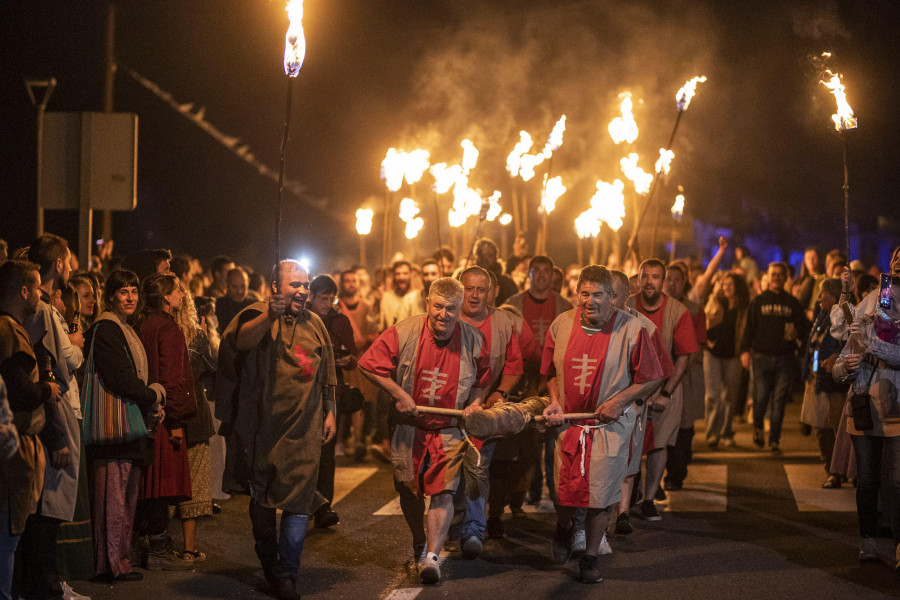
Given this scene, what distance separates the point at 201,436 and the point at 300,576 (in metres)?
1.29

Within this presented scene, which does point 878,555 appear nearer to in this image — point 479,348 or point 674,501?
point 674,501

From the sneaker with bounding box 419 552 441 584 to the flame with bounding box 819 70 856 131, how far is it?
4.66 m

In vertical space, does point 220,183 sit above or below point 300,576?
above

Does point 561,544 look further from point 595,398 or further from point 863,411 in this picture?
point 863,411

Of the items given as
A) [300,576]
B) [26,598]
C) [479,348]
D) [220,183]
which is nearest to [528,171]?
[479,348]

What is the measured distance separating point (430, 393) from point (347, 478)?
13.3 ft

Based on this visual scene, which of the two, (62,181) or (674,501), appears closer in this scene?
(674,501)

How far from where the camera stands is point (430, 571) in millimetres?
6582

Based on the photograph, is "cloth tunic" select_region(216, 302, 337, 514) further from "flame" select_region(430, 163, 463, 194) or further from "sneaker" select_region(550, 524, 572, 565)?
"flame" select_region(430, 163, 463, 194)

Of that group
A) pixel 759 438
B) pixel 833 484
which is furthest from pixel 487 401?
pixel 759 438

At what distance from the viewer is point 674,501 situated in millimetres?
9398

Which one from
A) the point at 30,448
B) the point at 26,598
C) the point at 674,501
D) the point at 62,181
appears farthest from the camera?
the point at 62,181

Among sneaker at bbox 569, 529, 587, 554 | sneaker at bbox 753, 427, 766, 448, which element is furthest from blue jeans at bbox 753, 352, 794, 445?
sneaker at bbox 569, 529, 587, 554

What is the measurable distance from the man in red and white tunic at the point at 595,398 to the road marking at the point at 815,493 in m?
2.96
